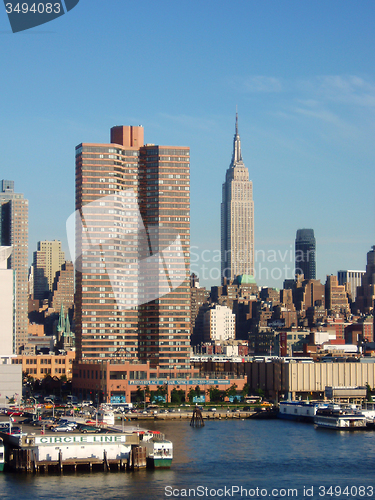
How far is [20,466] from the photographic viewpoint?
75.9 metres

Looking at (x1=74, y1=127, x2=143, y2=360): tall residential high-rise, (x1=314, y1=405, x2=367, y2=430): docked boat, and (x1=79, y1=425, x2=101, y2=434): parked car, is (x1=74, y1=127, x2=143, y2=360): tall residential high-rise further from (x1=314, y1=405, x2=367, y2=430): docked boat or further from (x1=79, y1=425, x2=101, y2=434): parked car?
(x1=79, y1=425, x2=101, y2=434): parked car

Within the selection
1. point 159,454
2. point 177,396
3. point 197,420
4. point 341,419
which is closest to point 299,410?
point 341,419

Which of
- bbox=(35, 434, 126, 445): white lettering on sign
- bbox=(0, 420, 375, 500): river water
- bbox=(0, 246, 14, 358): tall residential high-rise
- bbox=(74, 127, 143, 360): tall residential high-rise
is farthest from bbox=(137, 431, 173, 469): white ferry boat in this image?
bbox=(74, 127, 143, 360): tall residential high-rise

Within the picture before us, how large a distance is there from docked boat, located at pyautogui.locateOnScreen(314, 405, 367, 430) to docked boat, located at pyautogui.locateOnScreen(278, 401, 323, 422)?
5202 mm

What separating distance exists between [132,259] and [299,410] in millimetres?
47281

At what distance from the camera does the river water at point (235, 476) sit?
67.1 metres

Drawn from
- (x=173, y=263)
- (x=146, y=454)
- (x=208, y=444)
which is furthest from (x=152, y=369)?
(x=146, y=454)

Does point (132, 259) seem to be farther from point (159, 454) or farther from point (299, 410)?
point (159, 454)

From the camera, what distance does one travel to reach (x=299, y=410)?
133500 mm

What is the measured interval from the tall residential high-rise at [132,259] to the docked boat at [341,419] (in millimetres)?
46280

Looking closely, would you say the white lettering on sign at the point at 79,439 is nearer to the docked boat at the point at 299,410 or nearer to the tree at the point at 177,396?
the docked boat at the point at 299,410

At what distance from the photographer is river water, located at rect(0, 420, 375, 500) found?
6712cm

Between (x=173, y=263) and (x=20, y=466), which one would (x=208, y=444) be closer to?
(x=20, y=466)

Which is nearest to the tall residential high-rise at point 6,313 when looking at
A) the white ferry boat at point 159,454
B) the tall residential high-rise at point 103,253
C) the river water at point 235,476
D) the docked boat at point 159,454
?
the tall residential high-rise at point 103,253
